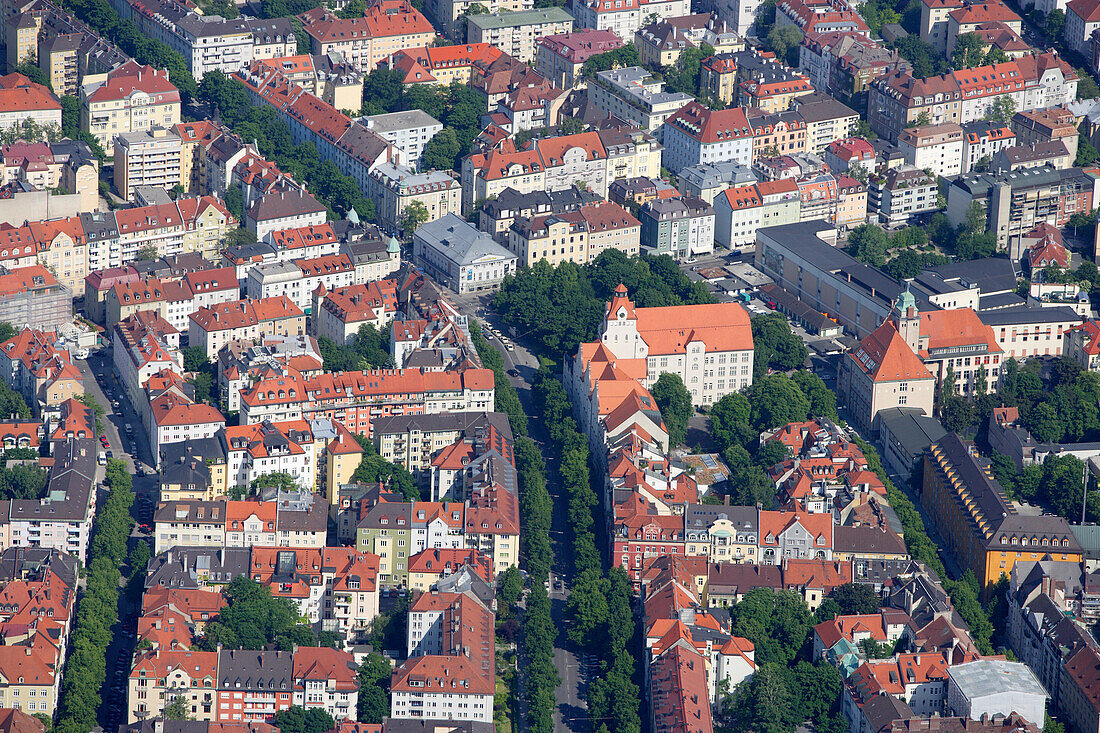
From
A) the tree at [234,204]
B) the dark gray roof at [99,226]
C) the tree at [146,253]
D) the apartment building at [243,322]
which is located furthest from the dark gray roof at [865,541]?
the dark gray roof at [99,226]

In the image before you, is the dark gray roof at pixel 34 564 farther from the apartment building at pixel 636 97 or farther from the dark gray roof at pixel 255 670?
the apartment building at pixel 636 97

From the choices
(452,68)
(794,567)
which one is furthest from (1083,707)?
(452,68)

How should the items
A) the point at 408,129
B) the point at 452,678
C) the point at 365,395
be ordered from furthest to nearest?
the point at 408,129 < the point at 365,395 < the point at 452,678

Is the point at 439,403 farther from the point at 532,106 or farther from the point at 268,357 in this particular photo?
the point at 532,106

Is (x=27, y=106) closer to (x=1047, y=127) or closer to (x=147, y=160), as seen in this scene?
(x=147, y=160)

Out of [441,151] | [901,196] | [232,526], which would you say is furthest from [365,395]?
[901,196]

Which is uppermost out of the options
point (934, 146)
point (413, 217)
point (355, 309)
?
point (355, 309)

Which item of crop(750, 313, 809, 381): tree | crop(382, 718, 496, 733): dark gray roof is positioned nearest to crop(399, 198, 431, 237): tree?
crop(750, 313, 809, 381): tree
